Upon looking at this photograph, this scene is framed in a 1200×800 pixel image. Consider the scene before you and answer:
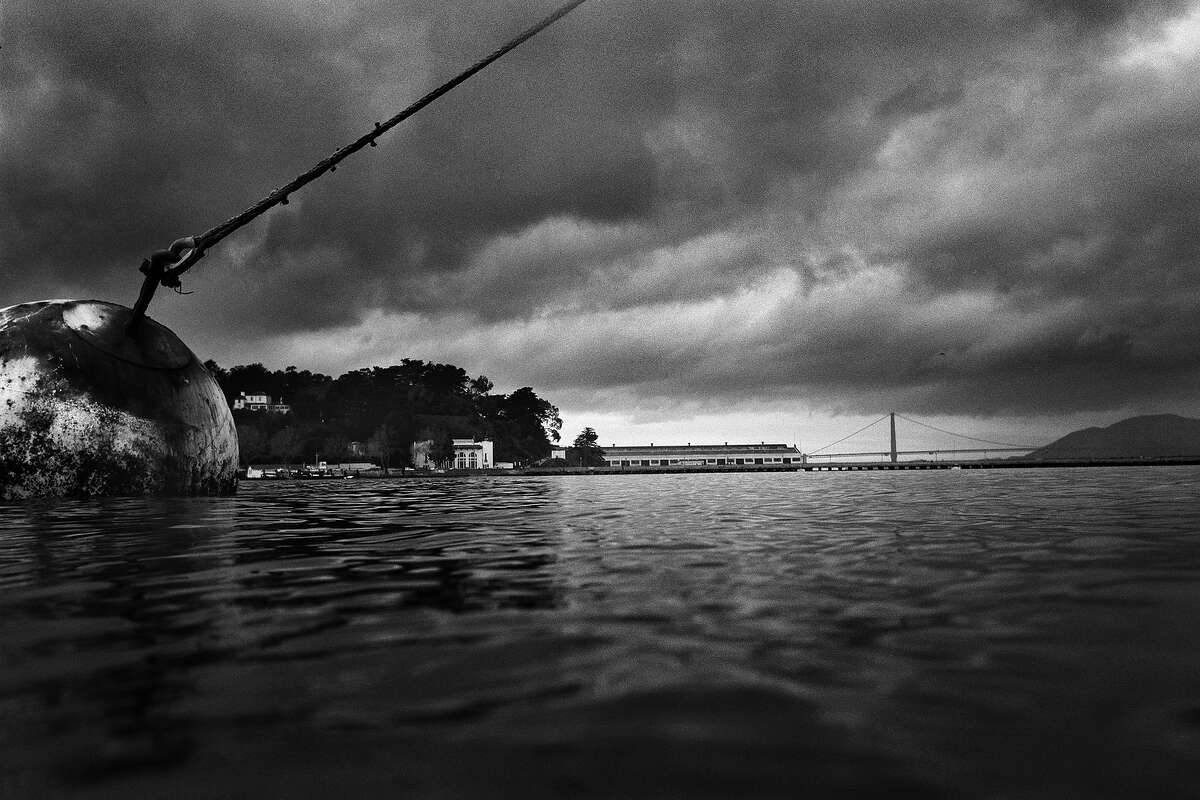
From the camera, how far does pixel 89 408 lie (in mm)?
13445

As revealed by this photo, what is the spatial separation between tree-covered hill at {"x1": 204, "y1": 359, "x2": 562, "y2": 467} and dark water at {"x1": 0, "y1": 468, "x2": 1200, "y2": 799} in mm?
123642

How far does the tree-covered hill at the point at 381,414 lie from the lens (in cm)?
12238

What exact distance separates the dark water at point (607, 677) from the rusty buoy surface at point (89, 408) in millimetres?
9829

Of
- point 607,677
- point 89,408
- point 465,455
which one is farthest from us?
point 465,455

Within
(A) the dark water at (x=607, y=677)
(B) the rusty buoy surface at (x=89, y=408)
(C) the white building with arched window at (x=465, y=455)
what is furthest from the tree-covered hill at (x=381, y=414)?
(A) the dark water at (x=607, y=677)

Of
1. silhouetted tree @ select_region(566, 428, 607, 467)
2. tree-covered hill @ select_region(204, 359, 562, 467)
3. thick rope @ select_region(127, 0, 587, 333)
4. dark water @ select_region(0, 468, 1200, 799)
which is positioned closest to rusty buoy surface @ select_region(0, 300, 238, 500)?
thick rope @ select_region(127, 0, 587, 333)

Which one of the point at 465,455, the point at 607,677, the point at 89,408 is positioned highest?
the point at 465,455

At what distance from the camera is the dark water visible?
167 centimetres

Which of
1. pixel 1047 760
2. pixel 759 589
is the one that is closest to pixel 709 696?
pixel 1047 760

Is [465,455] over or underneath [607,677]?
over

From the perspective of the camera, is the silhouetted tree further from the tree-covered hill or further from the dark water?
the dark water

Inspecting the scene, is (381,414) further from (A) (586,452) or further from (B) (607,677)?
(B) (607,677)

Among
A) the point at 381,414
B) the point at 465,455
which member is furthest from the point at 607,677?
the point at 381,414

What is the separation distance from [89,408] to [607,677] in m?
14.7
